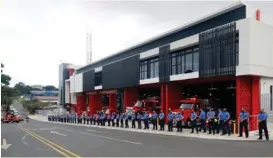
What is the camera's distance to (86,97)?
75312mm

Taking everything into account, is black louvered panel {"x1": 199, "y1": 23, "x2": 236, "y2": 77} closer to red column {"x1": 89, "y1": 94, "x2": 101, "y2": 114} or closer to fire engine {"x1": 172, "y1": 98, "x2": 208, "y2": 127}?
fire engine {"x1": 172, "y1": 98, "x2": 208, "y2": 127}

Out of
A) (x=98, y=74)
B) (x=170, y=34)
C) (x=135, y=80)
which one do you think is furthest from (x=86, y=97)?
(x=170, y=34)

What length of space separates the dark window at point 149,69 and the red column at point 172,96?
10.1 feet

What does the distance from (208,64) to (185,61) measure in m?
4.60

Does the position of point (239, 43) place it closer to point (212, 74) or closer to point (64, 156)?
point (212, 74)

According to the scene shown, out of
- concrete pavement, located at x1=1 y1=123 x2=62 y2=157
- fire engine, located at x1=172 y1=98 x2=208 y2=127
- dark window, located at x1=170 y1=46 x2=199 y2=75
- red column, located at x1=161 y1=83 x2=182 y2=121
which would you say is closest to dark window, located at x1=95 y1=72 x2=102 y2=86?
red column, located at x1=161 y1=83 x2=182 y2=121

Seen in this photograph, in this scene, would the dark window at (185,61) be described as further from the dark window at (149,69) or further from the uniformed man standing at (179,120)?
the uniformed man standing at (179,120)

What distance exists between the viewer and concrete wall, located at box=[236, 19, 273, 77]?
1048 inches

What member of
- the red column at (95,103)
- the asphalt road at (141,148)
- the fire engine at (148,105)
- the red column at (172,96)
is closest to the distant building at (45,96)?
the red column at (95,103)

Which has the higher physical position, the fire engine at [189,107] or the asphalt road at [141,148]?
the fire engine at [189,107]

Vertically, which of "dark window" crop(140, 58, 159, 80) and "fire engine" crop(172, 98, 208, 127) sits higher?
"dark window" crop(140, 58, 159, 80)

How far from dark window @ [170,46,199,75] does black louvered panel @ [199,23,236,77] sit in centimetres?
168

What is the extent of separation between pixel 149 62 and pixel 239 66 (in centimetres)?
1710

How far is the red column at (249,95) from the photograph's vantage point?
88.9 ft
